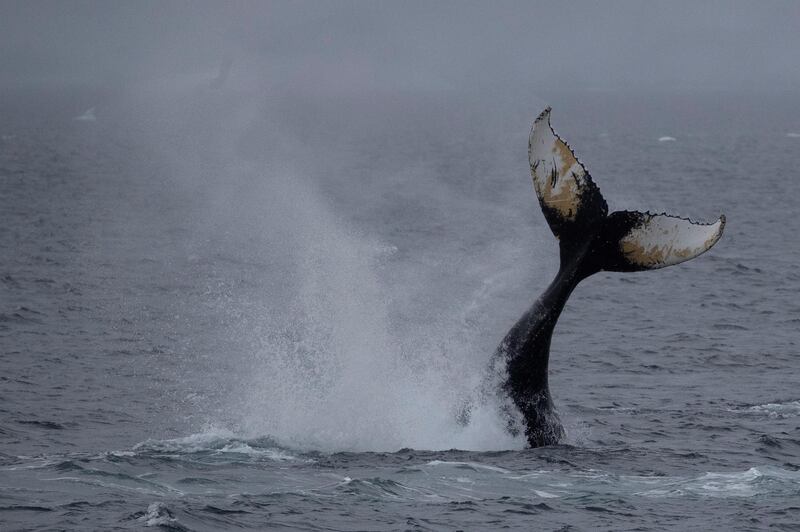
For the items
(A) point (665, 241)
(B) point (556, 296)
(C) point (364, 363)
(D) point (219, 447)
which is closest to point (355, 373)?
(C) point (364, 363)

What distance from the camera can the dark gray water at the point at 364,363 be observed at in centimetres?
1579

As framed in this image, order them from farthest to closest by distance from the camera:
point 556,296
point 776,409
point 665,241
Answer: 1. point 776,409
2. point 556,296
3. point 665,241

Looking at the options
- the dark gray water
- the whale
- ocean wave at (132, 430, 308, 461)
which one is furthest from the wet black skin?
ocean wave at (132, 430, 308, 461)

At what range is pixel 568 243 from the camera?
16609mm

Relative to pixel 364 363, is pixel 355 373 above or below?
below

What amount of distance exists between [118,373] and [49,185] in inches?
1438

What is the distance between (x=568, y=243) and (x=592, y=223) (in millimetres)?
426

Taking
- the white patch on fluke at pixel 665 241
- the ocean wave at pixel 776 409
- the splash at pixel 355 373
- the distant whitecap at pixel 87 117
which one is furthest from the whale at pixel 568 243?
the distant whitecap at pixel 87 117

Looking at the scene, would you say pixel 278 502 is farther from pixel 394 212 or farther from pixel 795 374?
pixel 394 212

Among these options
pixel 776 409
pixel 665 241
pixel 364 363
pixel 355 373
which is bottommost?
pixel 776 409

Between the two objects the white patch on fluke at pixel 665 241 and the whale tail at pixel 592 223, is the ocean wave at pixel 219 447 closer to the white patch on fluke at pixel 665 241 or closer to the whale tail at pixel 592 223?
the whale tail at pixel 592 223

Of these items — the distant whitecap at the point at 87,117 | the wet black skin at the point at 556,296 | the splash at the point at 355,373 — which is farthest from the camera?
the distant whitecap at the point at 87,117

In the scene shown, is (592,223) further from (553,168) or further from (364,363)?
(364,363)

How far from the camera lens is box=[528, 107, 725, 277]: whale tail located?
1576 cm
